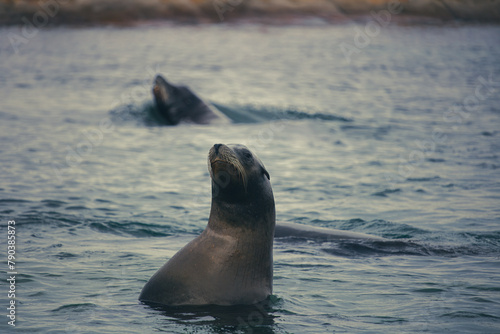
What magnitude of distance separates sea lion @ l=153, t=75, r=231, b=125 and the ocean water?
586 millimetres

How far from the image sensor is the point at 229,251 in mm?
6758

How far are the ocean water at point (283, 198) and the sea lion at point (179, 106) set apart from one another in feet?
1.92

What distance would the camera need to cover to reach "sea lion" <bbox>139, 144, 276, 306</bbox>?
6.70 meters

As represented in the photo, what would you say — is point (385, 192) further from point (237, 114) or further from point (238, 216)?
point (237, 114)

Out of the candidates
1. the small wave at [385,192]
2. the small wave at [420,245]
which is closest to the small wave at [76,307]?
the small wave at [420,245]

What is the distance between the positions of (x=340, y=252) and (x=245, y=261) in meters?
2.64

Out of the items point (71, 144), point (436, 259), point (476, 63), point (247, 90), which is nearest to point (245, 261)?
point (436, 259)

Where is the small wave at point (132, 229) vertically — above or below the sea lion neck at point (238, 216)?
below

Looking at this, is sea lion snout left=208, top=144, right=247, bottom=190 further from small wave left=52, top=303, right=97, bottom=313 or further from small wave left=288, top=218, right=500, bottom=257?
small wave left=288, top=218, right=500, bottom=257

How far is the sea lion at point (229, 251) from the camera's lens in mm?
6695

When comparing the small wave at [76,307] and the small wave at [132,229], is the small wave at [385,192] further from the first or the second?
the small wave at [76,307]

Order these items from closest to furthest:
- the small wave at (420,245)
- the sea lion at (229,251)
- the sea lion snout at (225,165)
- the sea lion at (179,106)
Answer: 1. the sea lion snout at (225,165)
2. the sea lion at (229,251)
3. the small wave at (420,245)
4. the sea lion at (179,106)

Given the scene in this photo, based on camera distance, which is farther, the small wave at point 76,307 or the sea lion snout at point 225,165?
the small wave at point 76,307

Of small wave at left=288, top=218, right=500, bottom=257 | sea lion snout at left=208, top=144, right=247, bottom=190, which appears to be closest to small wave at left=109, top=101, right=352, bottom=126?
small wave at left=288, top=218, right=500, bottom=257
